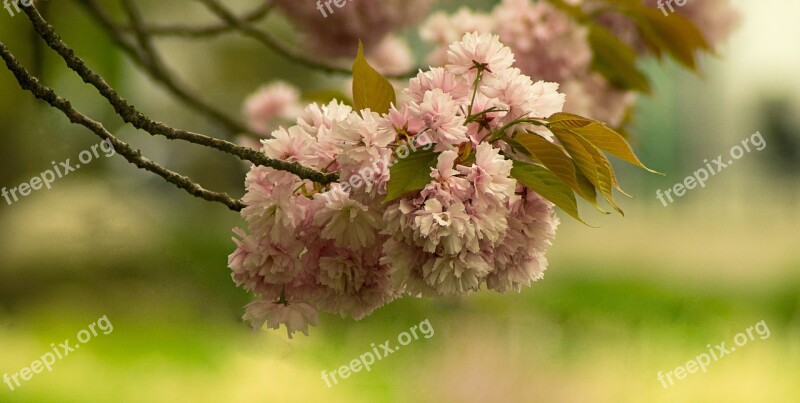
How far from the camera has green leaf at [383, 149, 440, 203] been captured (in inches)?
14.1

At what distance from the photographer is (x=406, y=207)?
364mm

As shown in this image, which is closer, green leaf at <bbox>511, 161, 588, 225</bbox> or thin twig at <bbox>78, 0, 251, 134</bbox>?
green leaf at <bbox>511, 161, 588, 225</bbox>

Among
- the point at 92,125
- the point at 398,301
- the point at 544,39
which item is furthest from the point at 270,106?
the point at 398,301

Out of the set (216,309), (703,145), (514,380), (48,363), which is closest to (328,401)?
(514,380)

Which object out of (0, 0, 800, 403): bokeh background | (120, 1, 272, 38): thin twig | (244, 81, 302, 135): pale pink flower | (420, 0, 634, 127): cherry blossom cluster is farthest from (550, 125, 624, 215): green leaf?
(244, 81, 302, 135): pale pink flower

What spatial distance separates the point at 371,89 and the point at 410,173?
7cm

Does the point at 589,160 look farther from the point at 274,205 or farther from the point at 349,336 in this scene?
the point at 349,336

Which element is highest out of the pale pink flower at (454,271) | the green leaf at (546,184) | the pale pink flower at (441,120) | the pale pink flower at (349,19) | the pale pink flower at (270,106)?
the pale pink flower at (270,106)

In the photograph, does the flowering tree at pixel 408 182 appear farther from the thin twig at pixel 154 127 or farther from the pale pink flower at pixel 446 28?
the pale pink flower at pixel 446 28

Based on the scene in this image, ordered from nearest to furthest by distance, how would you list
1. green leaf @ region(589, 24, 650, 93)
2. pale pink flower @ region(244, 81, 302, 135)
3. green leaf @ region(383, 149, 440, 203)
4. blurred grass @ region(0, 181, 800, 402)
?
green leaf @ region(383, 149, 440, 203) < green leaf @ region(589, 24, 650, 93) < pale pink flower @ region(244, 81, 302, 135) < blurred grass @ region(0, 181, 800, 402)

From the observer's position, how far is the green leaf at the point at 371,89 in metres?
0.41

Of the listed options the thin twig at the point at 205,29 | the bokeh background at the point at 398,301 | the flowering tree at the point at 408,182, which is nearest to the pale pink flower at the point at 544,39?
the bokeh background at the point at 398,301

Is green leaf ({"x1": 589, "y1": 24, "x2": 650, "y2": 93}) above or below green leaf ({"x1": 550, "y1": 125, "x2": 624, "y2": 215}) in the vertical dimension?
above

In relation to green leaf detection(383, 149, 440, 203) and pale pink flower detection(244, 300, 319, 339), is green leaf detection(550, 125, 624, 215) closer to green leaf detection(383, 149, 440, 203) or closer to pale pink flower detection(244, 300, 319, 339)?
green leaf detection(383, 149, 440, 203)
